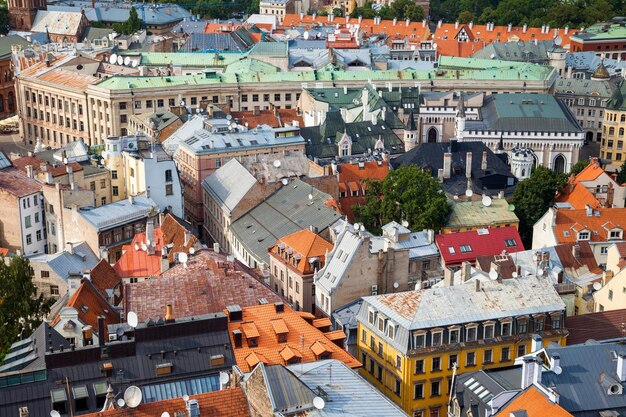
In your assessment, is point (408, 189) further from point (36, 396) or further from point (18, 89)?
point (18, 89)

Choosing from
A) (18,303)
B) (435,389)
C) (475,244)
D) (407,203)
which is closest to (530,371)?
(435,389)

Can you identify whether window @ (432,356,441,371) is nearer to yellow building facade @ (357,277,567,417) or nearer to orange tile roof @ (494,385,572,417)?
yellow building facade @ (357,277,567,417)

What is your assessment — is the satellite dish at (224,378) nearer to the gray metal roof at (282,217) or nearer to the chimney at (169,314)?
the chimney at (169,314)

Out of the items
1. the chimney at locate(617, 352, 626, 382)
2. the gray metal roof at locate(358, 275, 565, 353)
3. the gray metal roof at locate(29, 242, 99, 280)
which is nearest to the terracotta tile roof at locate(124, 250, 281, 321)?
the gray metal roof at locate(358, 275, 565, 353)

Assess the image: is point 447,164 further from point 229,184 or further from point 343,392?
point 343,392

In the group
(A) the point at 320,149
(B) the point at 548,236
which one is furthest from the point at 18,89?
(B) the point at 548,236

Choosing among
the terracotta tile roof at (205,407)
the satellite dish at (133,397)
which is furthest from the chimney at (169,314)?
the satellite dish at (133,397)
